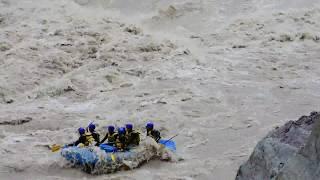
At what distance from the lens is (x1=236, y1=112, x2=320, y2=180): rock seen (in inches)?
110

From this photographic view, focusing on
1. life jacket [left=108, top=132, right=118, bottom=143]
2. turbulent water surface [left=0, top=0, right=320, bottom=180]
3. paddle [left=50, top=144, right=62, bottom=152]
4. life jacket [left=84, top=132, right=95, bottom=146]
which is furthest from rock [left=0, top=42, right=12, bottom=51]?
life jacket [left=108, top=132, right=118, bottom=143]

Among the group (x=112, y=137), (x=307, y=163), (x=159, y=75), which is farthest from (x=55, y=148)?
(x=307, y=163)

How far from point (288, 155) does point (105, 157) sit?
4.08m

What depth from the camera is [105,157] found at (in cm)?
705

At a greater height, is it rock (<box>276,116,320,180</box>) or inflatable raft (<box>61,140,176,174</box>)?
rock (<box>276,116,320,180</box>)

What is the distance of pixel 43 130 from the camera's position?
8.59 m

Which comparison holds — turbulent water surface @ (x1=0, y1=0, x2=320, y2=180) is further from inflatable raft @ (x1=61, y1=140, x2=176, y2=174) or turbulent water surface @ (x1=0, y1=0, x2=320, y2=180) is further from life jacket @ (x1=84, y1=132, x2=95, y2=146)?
life jacket @ (x1=84, y1=132, x2=95, y2=146)

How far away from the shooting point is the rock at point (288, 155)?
279cm

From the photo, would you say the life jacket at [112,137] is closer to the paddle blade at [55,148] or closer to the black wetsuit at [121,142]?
the black wetsuit at [121,142]

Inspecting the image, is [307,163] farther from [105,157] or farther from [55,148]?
[55,148]

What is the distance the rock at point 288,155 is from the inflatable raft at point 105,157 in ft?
11.4

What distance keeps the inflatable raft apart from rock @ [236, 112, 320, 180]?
3.49 m

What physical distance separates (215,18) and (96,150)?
8852 millimetres

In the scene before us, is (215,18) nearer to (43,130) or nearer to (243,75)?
(243,75)
